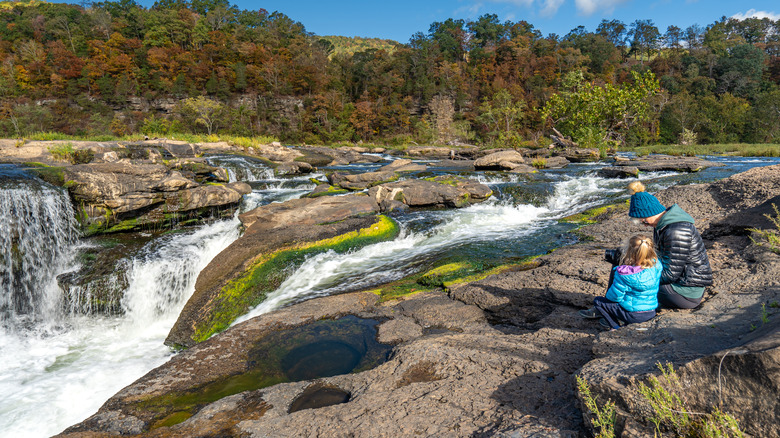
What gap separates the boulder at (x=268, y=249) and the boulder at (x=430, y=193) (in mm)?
1280

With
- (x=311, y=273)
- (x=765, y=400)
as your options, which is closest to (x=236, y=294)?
(x=311, y=273)

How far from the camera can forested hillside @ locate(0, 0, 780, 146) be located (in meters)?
41.6

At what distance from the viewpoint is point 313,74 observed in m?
53.6

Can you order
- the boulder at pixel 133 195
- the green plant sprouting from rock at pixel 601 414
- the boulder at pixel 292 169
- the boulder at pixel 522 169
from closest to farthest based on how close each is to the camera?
the green plant sprouting from rock at pixel 601 414, the boulder at pixel 133 195, the boulder at pixel 522 169, the boulder at pixel 292 169

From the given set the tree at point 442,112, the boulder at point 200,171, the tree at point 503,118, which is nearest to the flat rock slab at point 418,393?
the boulder at point 200,171

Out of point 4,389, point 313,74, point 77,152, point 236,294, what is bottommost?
A: point 4,389

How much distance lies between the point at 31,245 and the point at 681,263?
39.1 feet

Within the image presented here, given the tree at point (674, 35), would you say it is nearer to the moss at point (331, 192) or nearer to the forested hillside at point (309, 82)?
the forested hillside at point (309, 82)

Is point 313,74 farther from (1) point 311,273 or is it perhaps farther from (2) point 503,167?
(1) point 311,273

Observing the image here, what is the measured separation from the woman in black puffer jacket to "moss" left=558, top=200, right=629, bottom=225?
251 inches

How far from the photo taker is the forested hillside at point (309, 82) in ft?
136

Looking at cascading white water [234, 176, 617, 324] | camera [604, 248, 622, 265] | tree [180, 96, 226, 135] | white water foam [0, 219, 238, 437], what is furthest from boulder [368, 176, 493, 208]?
tree [180, 96, 226, 135]

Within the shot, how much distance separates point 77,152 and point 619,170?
23.8 metres

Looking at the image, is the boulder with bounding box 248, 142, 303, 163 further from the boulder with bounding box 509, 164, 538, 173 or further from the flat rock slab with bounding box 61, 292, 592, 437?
the flat rock slab with bounding box 61, 292, 592, 437
